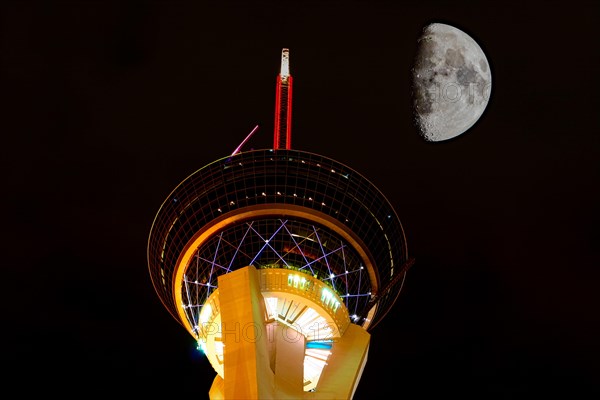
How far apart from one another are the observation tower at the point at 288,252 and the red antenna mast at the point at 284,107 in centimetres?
132

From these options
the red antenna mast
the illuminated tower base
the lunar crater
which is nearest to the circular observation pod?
the illuminated tower base

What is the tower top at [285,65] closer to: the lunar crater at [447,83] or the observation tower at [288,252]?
the observation tower at [288,252]

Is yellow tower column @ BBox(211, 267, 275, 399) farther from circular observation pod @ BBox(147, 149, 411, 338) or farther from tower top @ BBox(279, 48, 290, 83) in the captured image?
tower top @ BBox(279, 48, 290, 83)

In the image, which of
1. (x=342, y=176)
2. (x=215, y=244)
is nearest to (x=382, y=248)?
(x=342, y=176)

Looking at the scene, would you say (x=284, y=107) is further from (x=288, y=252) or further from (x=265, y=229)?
(x=288, y=252)

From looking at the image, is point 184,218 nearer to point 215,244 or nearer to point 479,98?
point 215,244

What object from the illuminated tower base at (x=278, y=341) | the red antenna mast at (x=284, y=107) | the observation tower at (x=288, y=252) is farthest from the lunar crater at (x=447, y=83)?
the illuminated tower base at (x=278, y=341)

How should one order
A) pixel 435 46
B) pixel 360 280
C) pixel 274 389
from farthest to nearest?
pixel 360 280 → pixel 435 46 → pixel 274 389

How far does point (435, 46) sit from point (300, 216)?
13.7 m

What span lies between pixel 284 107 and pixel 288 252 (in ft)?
37.1

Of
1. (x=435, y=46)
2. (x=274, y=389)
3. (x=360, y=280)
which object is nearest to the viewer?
(x=274, y=389)

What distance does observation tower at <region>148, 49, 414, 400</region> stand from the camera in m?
48.2

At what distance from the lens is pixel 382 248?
Answer: 5381cm

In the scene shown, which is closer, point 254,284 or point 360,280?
point 254,284
